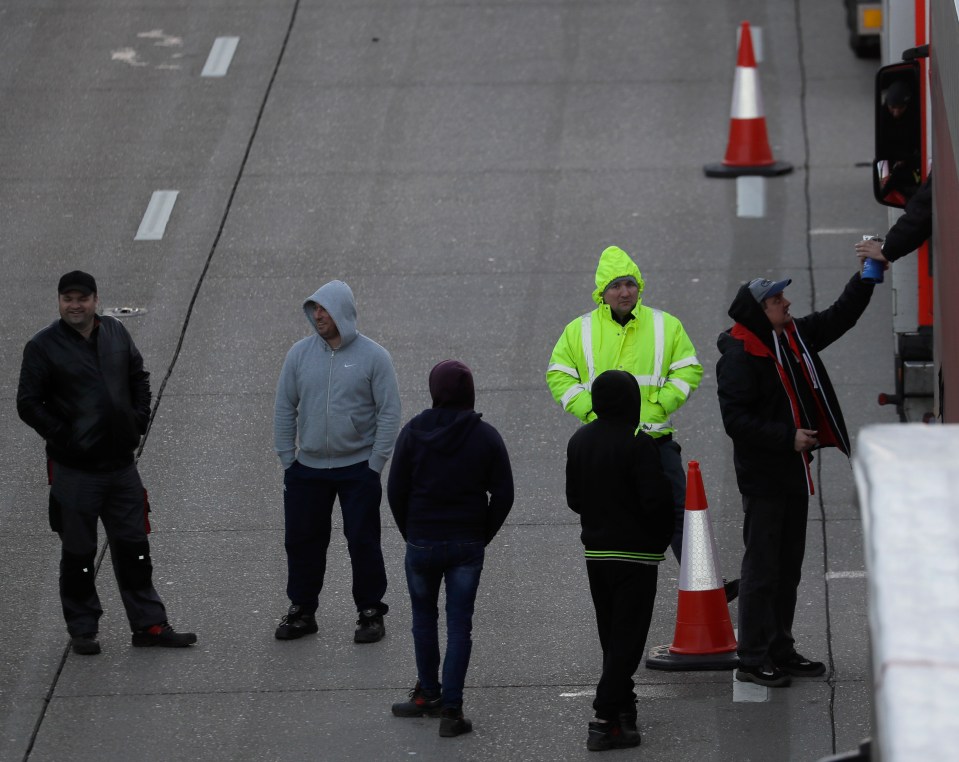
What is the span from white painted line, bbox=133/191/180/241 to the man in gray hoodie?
525 centimetres

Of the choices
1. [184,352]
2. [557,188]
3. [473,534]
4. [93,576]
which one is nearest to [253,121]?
[557,188]

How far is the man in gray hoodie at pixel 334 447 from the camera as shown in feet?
24.5

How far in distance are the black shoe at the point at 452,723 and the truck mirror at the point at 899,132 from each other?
3.22 metres

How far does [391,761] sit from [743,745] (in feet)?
4.42

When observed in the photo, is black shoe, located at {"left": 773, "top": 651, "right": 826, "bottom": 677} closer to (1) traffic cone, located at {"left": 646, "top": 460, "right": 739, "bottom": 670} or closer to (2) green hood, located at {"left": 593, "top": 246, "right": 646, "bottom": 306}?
(1) traffic cone, located at {"left": 646, "top": 460, "right": 739, "bottom": 670}

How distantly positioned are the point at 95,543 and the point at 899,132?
13.6ft

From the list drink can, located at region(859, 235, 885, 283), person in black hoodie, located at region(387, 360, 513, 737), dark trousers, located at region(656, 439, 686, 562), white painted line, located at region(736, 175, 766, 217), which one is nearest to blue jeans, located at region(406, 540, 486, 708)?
person in black hoodie, located at region(387, 360, 513, 737)

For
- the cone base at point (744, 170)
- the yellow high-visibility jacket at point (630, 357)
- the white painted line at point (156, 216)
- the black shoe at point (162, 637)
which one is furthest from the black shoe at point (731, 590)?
the white painted line at point (156, 216)

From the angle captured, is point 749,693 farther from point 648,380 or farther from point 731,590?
point 648,380

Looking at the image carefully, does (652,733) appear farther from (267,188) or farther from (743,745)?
(267,188)

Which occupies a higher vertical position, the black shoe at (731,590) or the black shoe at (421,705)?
the black shoe at (731,590)

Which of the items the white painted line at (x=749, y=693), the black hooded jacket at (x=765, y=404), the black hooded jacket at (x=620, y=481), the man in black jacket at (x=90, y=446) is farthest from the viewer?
the man in black jacket at (x=90, y=446)

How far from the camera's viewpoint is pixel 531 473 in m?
9.29

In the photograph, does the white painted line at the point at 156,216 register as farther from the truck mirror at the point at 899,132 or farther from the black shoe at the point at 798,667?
the black shoe at the point at 798,667
